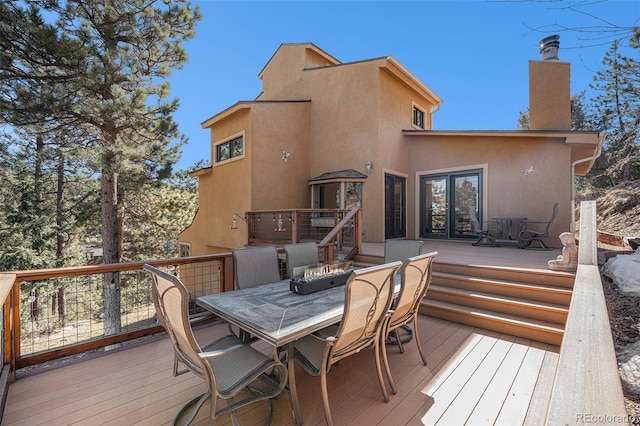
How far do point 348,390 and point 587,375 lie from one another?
1.93m

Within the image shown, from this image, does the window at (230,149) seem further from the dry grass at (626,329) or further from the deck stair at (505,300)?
the dry grass at (626,329)

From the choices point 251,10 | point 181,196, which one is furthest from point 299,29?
point 181,196

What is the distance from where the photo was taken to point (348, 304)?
75.3 inches

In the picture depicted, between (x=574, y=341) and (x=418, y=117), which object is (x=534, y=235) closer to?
(x=418, y=117)

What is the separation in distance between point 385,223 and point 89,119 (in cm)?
913

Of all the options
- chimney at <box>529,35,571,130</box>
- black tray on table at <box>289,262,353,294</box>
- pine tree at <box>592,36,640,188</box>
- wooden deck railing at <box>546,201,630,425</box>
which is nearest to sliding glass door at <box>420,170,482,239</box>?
chimney at <box>529,35,571,130</box>

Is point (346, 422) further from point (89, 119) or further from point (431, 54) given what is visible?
point (431, 54)

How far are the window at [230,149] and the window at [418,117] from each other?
6.37 metres

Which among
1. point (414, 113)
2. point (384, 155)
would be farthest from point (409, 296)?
point (414, 113)

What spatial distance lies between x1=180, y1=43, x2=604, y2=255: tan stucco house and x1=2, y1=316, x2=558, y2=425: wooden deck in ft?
18.9

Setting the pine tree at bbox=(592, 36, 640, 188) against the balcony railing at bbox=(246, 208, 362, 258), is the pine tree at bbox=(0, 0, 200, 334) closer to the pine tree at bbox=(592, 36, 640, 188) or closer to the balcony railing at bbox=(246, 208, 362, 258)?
the balcony railing at bbox=(246, 208, 362, 258)

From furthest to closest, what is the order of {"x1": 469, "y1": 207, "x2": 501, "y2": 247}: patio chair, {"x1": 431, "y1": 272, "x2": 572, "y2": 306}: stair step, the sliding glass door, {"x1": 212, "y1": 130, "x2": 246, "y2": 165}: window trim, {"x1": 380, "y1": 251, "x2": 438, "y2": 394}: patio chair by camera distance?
{"x1": 212, "y1": 130, "x2": 246, "y2": 165}: window trim < the sliding glass door < {"x1": 469, "y1": 207, "x2": 501, "y2": 247}: patio chair < {"x1": 431, "y1": 272, "x2": 572, "y2": 306}: stair step < {"x1": 380, "y1": 251, "x2": 438, "y2": 394}: patio chair

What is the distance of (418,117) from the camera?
10836 mm

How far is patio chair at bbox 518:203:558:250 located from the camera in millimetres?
6747
